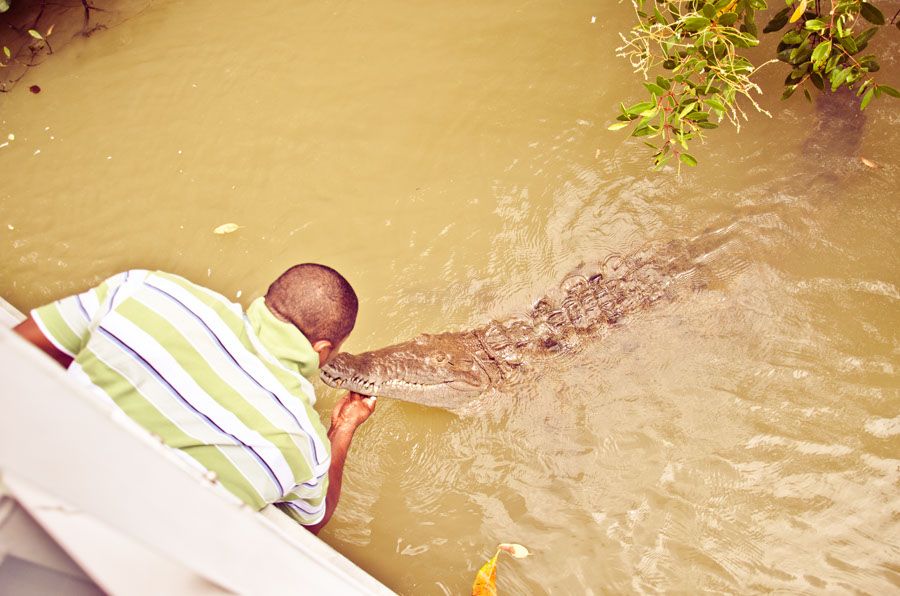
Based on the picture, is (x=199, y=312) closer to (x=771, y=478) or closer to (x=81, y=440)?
(x=81, y=440)

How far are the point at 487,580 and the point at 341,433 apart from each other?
0.92 meters

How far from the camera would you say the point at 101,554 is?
122 centimetres

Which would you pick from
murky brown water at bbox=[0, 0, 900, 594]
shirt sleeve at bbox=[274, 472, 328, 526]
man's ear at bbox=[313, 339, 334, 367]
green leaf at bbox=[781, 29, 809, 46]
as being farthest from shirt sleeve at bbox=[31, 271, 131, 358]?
green leaf at bbox=[781, 29, 809, 46]

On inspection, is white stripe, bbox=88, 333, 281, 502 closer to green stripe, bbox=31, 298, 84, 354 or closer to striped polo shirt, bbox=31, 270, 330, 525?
striped polo shirt, bbox=31, 270, 330, 525

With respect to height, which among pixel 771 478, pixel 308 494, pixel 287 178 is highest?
pixel 287 178

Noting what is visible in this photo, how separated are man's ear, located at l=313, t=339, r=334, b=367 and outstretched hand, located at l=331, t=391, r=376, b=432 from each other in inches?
23.7

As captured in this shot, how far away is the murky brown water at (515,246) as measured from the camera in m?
3.05

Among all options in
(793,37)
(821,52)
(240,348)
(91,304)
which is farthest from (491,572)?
(793,37)

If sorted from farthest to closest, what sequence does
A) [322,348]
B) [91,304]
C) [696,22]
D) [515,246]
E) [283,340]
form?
[515,246] → [696,22] → [322,348] → [283,340] → [91,304]

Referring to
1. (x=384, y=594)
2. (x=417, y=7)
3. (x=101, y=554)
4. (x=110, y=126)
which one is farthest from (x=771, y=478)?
(x=110, y=126)

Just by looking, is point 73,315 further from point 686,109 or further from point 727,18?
point 727,18

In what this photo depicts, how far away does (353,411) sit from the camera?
9.58 feet

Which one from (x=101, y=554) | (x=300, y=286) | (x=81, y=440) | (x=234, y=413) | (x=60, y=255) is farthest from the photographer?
(x=60, y=255)

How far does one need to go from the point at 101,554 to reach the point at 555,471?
230 centimetres
